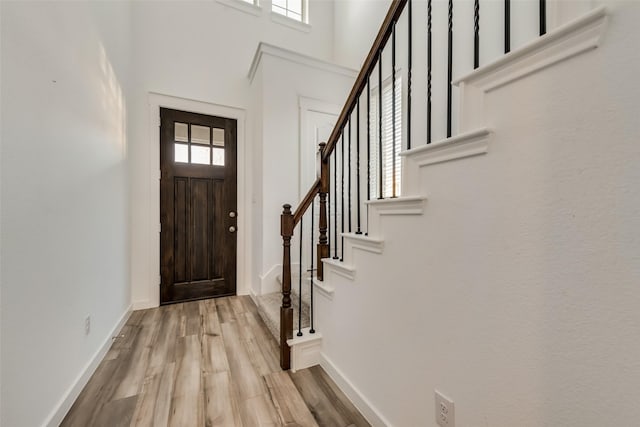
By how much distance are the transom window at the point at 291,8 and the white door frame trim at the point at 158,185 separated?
1.77 meters

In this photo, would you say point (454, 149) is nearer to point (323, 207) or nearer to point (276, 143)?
point (323, 207)

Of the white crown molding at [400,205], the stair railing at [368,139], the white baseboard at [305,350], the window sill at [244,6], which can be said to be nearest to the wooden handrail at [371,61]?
Result: the stair railing at [368,139]

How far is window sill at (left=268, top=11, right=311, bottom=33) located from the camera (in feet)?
12.0

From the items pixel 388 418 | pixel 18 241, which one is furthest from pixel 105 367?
pixel 388 418

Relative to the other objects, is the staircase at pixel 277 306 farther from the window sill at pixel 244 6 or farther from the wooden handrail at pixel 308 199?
Result: the window sill at pixel 244 6

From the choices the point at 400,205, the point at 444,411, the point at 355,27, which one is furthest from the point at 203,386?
the point at 355,27

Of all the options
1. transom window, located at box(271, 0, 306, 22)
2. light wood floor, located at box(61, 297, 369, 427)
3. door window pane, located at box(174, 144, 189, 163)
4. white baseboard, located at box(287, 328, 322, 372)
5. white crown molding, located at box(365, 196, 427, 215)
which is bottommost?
light wood floor, located at box(61, 297, 369, 427)

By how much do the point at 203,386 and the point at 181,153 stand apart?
8.35ft

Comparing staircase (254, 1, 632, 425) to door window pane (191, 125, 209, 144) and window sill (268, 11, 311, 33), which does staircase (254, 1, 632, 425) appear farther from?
window sill (268, 11, 311, 33)

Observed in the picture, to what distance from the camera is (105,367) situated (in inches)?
72.3

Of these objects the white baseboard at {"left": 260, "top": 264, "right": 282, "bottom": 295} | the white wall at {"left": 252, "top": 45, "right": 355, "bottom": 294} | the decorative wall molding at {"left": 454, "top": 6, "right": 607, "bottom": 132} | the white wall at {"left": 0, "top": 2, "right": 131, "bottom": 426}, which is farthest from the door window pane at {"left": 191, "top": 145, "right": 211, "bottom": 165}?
the decorative wall molding at {"left": 454, "top": 6, "right": 607, "bottom": 132}

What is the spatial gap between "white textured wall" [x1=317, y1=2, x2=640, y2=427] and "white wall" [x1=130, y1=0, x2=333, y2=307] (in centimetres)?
263

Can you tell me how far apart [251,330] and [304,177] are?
1.72 m

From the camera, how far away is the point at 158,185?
3.00 metres
